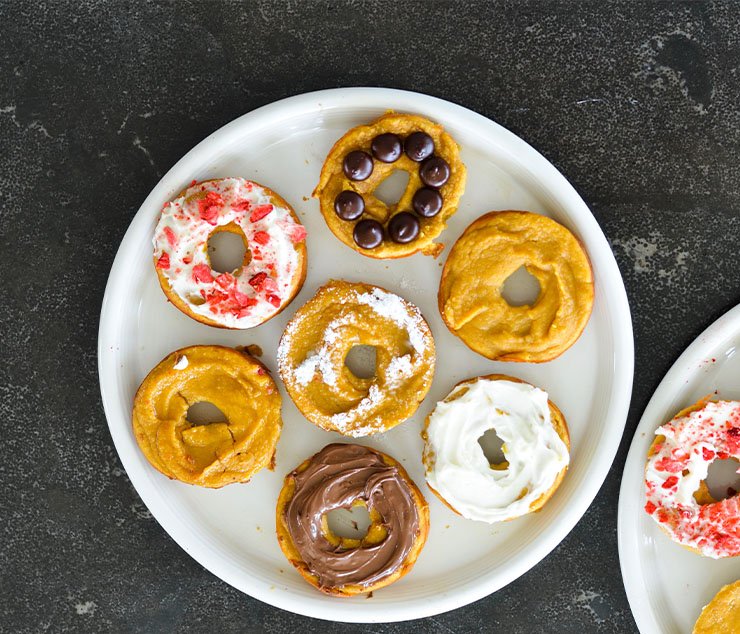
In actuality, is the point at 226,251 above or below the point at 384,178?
below

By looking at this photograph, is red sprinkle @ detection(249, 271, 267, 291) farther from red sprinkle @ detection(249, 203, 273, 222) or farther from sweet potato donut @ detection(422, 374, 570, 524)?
sweet potato donut @ detection(422, 374, 570, 524)

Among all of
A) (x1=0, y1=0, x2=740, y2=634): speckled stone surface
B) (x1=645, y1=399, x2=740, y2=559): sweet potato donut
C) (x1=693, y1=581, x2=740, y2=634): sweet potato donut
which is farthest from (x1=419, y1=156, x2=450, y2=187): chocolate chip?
(x1=693, y1=581, x2=740, y2=634): sweet potato donut

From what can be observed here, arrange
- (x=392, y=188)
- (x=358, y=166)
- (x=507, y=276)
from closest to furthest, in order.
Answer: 1. (x=358, y=166)
2. (x=507, y=276)
3. (x=392, y=188)

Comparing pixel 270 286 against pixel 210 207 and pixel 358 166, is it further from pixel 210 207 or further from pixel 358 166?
pixel 358 166

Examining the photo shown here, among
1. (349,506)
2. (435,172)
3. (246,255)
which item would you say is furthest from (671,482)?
(246,255)

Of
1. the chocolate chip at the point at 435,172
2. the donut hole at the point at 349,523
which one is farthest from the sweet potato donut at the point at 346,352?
the chocolate chip at the point at 435,172

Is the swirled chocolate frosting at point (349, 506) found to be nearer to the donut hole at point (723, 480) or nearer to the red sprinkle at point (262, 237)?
the red sprinkle at point (262, 237)
